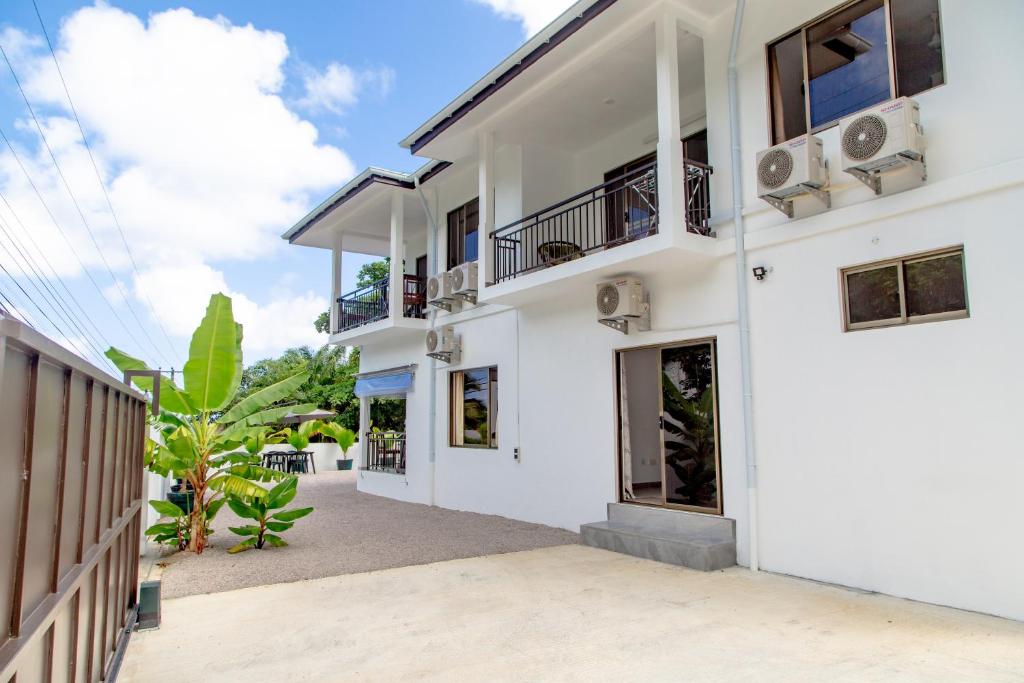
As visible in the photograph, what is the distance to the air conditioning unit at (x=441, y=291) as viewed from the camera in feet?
39.5

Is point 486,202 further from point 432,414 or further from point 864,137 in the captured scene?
point 864,137

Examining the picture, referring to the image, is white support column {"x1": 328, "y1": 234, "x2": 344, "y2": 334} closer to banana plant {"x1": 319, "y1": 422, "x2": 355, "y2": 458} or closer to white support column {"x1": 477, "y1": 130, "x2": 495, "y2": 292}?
white support column {"x1": 477, "y1": 130, "x2": 495, "y2": 292}

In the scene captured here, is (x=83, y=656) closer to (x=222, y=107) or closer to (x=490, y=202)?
(x=490, y=202)

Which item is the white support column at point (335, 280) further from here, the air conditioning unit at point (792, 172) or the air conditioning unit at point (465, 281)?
the air conditioning unit at point (792, 172)

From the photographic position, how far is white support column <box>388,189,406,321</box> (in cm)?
1323

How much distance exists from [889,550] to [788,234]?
10.2 ft

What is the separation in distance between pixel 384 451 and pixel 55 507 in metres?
13.6

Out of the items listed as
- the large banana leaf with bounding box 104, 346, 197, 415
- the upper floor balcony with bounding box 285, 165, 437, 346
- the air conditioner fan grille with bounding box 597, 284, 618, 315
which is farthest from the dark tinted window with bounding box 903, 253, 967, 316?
the upper floor balcony with bounding box 285, 165, 437, 346

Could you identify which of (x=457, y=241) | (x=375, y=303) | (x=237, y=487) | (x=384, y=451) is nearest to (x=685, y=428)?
(x=237, y=487)

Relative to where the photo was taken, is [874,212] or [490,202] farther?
[490,202]

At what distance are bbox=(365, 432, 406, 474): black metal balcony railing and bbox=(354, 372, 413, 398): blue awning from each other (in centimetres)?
126

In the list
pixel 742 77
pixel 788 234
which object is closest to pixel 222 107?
pixel 742 77

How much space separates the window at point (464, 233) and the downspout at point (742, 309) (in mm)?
6390

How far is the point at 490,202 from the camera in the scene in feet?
35.0
